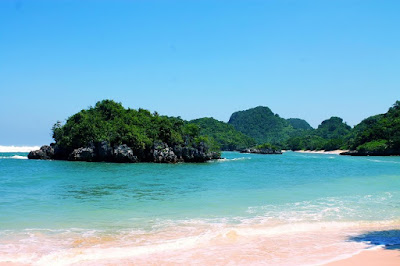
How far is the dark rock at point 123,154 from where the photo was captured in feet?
154

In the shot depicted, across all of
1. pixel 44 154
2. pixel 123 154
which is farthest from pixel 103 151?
pixel 44 154

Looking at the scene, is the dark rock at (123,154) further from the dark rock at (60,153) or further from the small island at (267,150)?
the small island at (267,150)

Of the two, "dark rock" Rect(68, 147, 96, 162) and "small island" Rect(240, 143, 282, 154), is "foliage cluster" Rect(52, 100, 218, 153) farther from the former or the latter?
"small island" Rect(240, 143, 282, 154)

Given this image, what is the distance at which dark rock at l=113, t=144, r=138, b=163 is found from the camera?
46.9 m

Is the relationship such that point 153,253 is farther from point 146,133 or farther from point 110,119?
point 110,119

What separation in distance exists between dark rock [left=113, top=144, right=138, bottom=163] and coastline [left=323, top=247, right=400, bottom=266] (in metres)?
41.0

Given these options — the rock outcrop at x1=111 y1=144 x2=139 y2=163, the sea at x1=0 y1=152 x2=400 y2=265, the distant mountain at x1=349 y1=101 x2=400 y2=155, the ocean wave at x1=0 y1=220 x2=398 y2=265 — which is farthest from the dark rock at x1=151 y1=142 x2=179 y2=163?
the distant mountain at x1=349 y1=101 x2=400 y2=155

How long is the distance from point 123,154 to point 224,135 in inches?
4523

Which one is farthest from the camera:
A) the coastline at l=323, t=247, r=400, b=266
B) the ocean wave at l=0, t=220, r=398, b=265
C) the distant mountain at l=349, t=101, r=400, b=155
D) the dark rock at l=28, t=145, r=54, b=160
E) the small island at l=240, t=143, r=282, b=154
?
the small island at l=240, t=143, r=282, b=154

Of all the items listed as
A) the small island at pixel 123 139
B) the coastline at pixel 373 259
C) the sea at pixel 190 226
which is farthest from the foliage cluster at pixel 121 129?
the coastline at pixel 373 259

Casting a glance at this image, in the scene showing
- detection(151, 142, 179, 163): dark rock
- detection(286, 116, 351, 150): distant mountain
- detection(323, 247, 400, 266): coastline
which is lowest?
detection(323, 247, 400, 266): coastline

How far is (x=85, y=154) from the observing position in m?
47.2

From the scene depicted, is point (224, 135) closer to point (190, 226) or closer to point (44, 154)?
point (44, 154)

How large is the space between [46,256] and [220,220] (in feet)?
18.9
